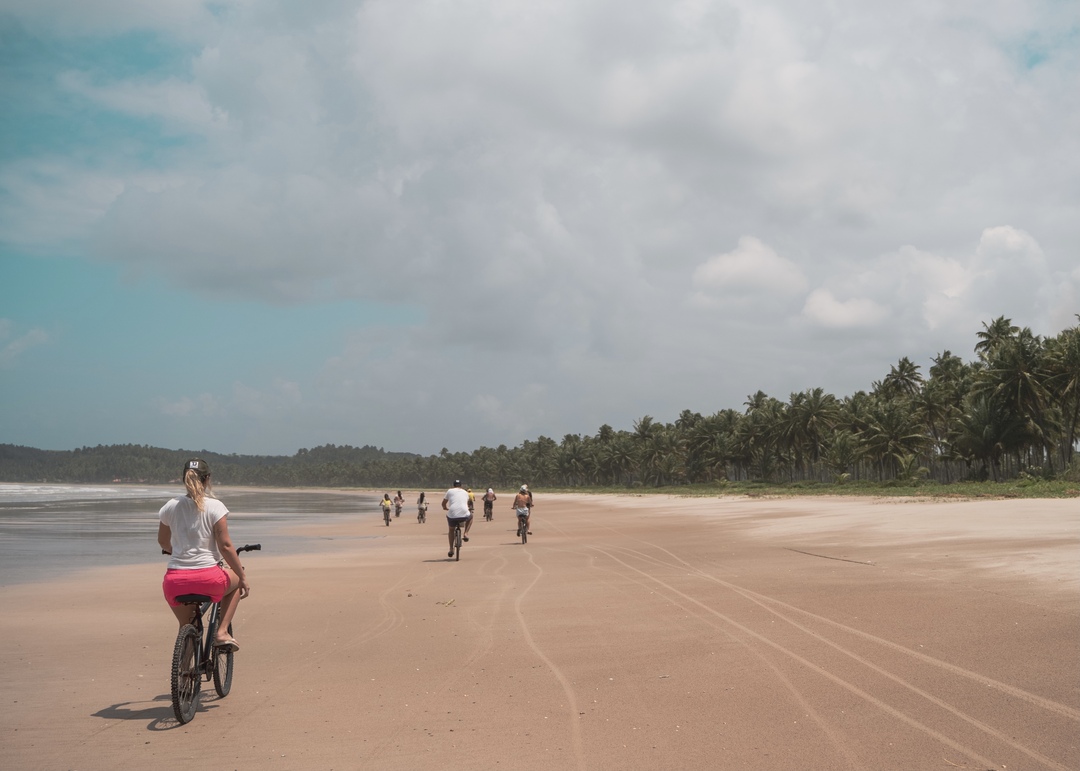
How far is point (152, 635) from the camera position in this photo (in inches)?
381

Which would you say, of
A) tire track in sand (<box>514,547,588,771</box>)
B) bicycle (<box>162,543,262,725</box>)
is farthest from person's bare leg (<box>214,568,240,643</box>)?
tire track in sand (<box>514,547,588,771</box>)

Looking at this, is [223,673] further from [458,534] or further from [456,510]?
[458,534]

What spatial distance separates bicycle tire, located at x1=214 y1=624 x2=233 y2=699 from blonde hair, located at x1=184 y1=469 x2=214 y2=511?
3.98 feet

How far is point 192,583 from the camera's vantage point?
20.3 feet

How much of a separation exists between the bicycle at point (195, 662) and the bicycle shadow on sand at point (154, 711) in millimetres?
96

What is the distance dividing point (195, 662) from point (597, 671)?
11.1ft

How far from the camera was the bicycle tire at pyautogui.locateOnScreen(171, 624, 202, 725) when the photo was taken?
5836 mm

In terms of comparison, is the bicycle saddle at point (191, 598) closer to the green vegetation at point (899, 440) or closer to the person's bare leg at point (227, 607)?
the person's bare leg at point (227, 607)

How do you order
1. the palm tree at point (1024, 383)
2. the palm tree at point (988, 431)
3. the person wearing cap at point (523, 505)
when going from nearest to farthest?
the person wearing cap at point (523, 505) < the palm tree at point (1024, 383) < the palm tree at point (988, 431)

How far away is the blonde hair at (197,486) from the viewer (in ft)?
20.5

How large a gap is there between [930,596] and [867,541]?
7.77 meters

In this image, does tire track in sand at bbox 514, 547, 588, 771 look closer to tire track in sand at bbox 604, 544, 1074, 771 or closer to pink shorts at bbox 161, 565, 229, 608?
tire track in sand at bbox 604, 544, 1074, 771

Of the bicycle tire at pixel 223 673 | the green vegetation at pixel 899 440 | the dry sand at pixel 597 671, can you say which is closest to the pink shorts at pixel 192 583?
the bicycle tire at pixel 223 673

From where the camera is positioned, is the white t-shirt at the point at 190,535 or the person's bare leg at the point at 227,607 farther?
the person's bare leg at the point at 227,607
